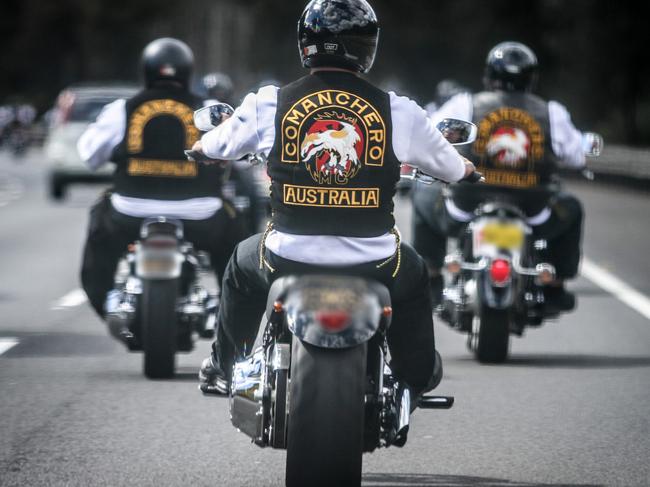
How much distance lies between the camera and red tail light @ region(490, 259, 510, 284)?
31.2 ft

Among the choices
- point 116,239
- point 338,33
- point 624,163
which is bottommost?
point 116,239

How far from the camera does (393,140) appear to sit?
5.85m

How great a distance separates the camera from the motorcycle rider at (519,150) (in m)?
9.94

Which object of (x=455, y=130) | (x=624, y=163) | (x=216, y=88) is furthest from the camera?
(x=624, y=163)

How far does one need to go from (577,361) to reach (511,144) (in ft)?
4.37

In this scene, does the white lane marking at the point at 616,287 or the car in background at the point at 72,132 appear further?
the car in background at the point at 72,132

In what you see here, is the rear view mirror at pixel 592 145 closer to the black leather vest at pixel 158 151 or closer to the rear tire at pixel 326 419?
the black leather vest at pixel 158 151

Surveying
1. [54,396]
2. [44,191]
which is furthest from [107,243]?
[44,191]

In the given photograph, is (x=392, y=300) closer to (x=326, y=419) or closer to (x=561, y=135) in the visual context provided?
(x=326, y=419)

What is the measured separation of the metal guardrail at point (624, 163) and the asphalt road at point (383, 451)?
19.3 meters

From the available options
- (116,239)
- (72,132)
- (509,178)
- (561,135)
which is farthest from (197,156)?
(72,132)

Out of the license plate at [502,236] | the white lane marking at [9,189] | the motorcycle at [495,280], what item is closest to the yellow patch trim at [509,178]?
the motorcycle at [495,280]

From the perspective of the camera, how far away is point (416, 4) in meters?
79.0

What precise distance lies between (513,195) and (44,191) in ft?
71.7
